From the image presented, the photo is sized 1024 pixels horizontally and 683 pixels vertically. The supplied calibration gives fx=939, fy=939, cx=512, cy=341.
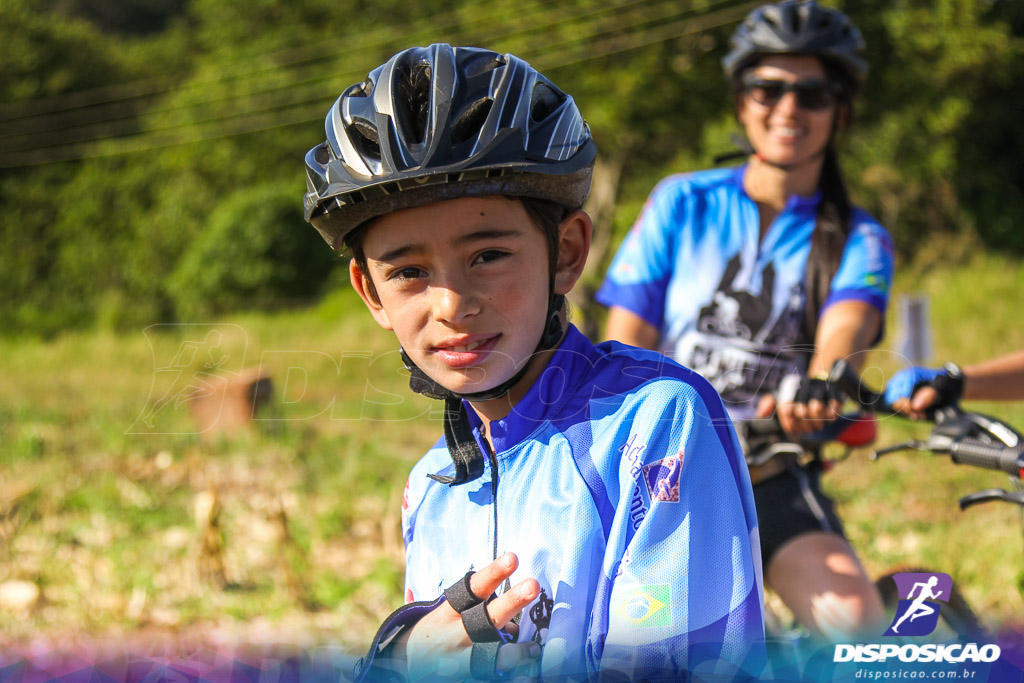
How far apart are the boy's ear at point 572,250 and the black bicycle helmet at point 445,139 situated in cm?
4

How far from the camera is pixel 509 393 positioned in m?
1.90

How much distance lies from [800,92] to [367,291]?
2.09m

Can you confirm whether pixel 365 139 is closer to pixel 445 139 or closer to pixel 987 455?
pixel 445 139

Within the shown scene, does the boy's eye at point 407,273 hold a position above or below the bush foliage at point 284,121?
below

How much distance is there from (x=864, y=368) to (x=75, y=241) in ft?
129

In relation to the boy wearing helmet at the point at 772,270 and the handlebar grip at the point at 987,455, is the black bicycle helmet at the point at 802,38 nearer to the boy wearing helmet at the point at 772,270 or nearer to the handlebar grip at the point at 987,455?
the boy wearing helmet at the point at 772,270

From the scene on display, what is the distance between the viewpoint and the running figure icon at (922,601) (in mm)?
2600

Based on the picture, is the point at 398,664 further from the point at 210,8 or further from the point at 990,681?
the point at 210,8

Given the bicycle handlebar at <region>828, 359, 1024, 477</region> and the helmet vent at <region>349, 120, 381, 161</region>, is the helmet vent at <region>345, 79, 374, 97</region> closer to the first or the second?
the helmet vent at <region>349, 120, 381, 161</region>

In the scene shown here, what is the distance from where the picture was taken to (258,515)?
707 centimetres

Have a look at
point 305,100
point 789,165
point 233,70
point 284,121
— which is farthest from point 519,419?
point 233,70

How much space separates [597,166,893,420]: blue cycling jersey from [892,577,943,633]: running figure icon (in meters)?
0.74

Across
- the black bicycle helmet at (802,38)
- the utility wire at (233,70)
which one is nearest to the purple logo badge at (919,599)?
the black bicycle helmet at (802,38)

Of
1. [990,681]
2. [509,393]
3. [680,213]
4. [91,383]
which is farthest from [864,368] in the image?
[91,383]
